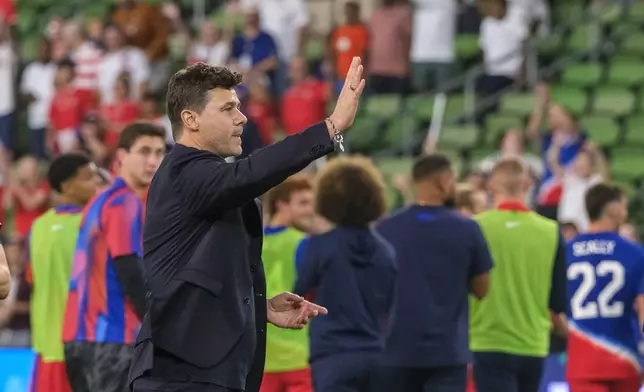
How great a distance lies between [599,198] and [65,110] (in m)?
11.3

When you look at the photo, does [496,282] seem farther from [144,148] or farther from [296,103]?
[296,103]

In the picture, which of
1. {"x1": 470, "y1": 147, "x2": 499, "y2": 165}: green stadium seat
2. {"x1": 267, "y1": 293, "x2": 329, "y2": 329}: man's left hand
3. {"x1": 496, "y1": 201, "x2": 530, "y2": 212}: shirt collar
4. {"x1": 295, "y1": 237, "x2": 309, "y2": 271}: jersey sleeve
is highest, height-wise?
{"x1": 267, "y1": 293, "x2": 329, "y2": 329}: man's left hand

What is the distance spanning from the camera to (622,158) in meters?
16.8

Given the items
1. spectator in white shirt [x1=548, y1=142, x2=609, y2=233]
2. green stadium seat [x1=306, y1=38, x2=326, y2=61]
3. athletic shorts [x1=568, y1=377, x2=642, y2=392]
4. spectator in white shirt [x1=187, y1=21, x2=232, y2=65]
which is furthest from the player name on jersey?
green stadium seat [x1=306, y1=38, x2=326, y2=61]

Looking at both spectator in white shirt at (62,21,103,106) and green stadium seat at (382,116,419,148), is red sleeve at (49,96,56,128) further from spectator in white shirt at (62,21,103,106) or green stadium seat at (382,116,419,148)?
green stadium seat at (382,116,419,148)

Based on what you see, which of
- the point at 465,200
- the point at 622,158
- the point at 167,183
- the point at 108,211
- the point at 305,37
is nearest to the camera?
the point at 167,183

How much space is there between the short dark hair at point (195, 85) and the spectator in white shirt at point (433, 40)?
12.0 metres

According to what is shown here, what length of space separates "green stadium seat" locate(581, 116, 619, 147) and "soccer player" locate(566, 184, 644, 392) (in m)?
7.37

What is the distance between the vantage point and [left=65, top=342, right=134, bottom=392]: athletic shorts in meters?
8.07

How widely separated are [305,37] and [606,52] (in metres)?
3.70

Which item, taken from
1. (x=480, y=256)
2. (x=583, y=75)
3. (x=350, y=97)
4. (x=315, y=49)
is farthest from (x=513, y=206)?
(x=315, y=49)

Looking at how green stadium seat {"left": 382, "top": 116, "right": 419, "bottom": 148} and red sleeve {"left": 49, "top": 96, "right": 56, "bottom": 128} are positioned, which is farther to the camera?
red sleeve {"left": 49, "top": 96, "right": 56, "bottom": 128}

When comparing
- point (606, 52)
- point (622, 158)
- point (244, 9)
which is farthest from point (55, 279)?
point (244, 9)

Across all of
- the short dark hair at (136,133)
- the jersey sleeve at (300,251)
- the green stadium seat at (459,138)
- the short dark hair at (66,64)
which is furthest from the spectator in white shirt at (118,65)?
the short dark hair at (136,133)
